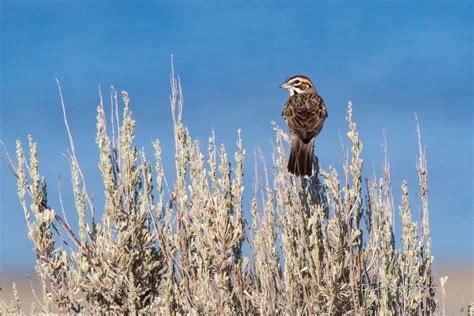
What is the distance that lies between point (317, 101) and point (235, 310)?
2880 millimetres

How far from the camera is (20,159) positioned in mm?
6574

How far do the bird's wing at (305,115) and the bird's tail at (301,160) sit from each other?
34cm

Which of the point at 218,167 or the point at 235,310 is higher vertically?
the point at 218,167

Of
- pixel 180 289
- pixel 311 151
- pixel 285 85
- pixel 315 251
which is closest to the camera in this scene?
pixel 315 251

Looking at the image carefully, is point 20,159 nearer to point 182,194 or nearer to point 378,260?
point 182,194

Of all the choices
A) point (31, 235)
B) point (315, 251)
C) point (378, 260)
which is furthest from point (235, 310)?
point (31, 235)

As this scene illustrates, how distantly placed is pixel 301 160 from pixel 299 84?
2.67m

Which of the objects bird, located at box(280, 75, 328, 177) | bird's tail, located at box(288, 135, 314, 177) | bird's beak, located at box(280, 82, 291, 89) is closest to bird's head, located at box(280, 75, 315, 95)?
bird's beak, located at box(280, 82, 291, 89)

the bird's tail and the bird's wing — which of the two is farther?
the bird's wing

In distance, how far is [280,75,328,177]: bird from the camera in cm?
679

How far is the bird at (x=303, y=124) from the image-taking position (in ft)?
22.3

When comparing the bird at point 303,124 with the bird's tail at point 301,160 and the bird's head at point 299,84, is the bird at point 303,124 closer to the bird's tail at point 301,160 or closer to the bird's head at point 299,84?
the bird's tail at point 301,160

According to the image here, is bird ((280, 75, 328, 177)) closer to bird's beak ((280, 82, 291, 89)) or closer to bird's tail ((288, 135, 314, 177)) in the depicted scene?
bird's tail ((288, 135, 314, 177))

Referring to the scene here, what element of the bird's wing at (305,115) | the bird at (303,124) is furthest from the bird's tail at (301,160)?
the bird's wing at (305,115)
